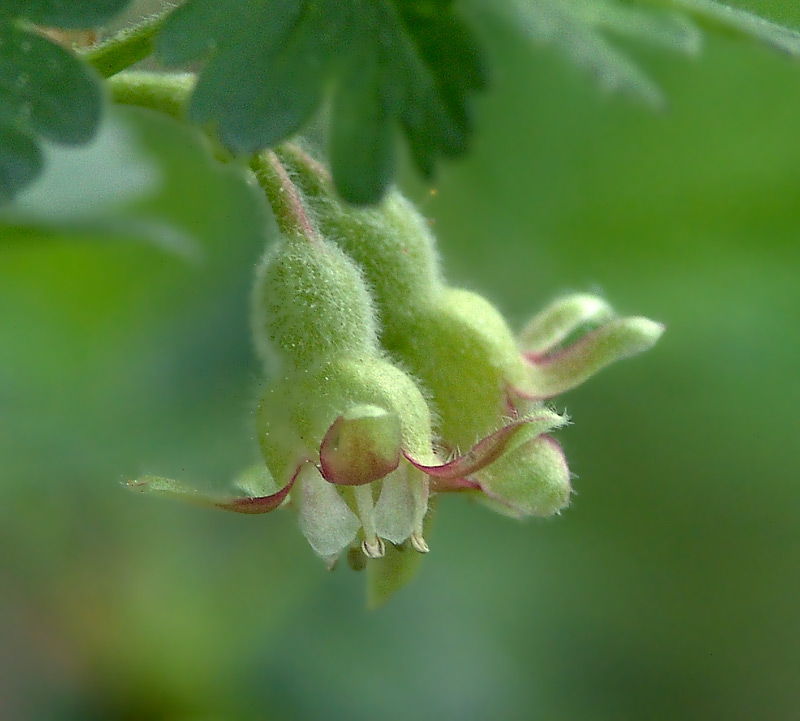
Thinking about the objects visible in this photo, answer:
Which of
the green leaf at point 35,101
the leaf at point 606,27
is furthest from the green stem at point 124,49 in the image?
the leaf at point 606,27

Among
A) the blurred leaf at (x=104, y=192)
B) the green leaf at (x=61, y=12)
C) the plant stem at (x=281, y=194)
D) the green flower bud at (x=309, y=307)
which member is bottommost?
the blurred leaf at (x=104, y=192)

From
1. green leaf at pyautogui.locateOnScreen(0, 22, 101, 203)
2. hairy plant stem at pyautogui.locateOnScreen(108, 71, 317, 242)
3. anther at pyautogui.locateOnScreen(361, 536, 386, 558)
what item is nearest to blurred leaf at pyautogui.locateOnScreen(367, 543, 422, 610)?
anther at pyautogui.locateOnScreen(361, 536, 386, 558)

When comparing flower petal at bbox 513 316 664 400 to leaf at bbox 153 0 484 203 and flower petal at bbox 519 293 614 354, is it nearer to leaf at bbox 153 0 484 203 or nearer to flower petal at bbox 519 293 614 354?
flower petal at bbox 519 293 614 354

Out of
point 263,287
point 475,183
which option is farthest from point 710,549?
point 263,287

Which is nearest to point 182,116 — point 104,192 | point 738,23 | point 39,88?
point 39,88

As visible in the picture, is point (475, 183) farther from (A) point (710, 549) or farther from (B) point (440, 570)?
(A) point (710, 549)

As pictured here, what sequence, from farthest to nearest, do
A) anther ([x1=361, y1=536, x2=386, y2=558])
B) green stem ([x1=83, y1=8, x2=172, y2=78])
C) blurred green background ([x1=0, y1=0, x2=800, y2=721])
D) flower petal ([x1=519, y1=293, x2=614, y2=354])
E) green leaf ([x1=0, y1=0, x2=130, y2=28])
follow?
1. blurred green background ([x1=0, y1=0, x2=800, y2=721])
2. flower petal ([x1=519, y1=293, x2=614, y2=354])
3. anther ([x1=361, y1=536, x2=386, y2=558])
4. green stem ([x1=83, y1=8, x2=172, y2=78])
5. green leaf ([x1=0, y1=0, x2=130, y2=28])

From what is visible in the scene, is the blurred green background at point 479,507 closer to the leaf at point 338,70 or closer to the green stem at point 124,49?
the green stem at point 124,49
